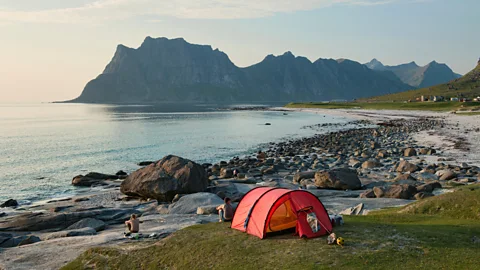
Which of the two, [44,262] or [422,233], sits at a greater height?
[422,233]

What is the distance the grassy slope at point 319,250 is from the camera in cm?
1297

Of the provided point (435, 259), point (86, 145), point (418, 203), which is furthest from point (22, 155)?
point (435, 259)

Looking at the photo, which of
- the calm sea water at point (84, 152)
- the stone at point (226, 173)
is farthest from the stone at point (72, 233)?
the stone at point (226, 173)

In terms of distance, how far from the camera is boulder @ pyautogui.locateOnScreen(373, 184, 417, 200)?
2705cm

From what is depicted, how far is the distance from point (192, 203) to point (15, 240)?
33.9 ft

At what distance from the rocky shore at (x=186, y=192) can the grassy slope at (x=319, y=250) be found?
2712 millimetres

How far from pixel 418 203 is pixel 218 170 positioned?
2504 cm

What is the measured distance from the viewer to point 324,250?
45.7 feet

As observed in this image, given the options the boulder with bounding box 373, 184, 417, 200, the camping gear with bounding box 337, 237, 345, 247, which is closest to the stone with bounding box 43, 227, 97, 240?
the camping gear with bounding box 337, 237, 345, 247

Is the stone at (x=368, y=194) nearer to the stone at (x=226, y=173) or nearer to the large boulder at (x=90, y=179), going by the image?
the stone at (x=226, y=173)

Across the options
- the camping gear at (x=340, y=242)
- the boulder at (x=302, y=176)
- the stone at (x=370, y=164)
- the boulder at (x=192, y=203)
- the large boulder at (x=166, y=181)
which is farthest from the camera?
the stone at (x=370, y=164)

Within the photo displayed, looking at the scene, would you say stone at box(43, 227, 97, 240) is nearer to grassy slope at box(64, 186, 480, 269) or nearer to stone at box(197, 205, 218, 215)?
grassy slope at box(64, 186, 480, 269)

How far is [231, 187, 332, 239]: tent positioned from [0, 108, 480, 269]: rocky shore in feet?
15.9

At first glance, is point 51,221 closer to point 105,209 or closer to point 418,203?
point 105,209
